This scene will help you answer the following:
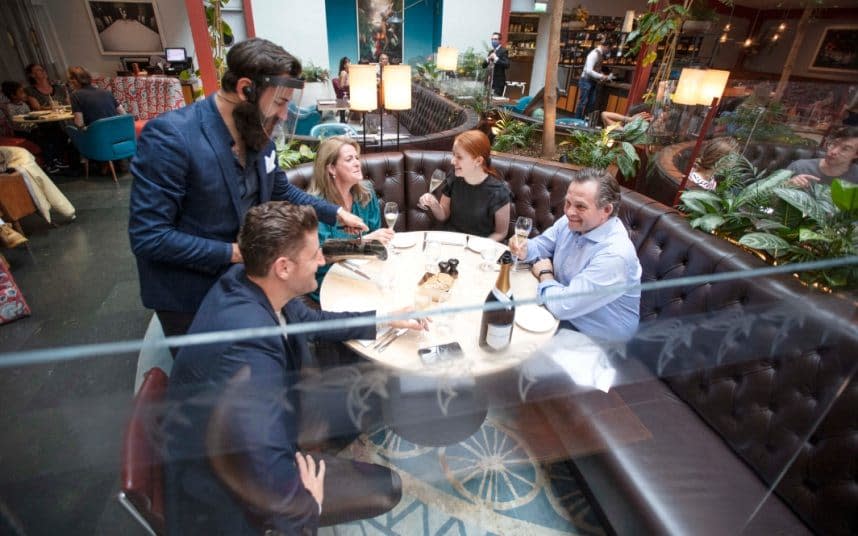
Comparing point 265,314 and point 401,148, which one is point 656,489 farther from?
point 401,148

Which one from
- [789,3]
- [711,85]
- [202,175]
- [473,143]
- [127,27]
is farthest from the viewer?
[127,27]

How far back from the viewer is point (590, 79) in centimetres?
838

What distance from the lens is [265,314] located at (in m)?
1.17

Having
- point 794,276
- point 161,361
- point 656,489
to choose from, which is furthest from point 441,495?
point 794,276

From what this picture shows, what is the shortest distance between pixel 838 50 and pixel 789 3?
3.85 feet

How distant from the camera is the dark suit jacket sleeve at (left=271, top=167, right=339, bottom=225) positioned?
6.47 ft

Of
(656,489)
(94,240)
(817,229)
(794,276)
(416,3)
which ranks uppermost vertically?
(416,3)

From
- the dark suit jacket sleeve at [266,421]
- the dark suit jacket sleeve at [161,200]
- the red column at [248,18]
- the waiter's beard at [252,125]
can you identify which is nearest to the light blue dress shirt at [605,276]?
the dark suit jacket sleeve at [266,421]

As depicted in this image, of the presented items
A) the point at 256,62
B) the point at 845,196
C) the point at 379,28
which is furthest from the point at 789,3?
the point at 379,28

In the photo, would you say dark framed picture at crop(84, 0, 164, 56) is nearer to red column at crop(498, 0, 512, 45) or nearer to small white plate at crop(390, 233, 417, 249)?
red column at crop(498, 0, 512, 45)

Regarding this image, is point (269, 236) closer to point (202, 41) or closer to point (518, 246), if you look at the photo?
point (518, 246)

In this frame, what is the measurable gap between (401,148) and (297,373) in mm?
3191

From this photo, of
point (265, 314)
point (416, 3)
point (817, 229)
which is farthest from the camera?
point (416, 3)

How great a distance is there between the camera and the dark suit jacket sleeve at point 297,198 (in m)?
1.97
